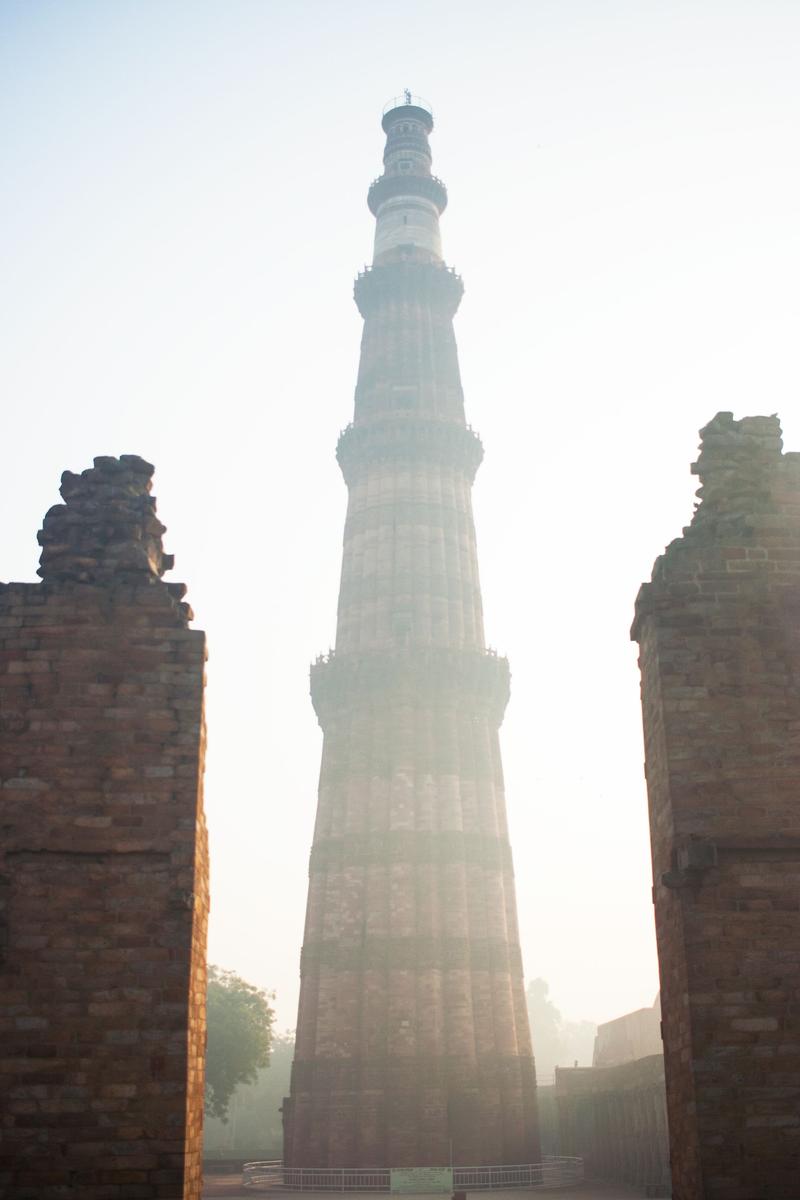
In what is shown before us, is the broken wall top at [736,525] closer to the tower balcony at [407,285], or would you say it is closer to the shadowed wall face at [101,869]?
the shadowed wall face at [101,869]

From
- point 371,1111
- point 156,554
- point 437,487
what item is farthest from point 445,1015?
point 156,554

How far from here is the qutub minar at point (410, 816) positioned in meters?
27.7

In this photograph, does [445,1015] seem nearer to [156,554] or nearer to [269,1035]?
[269,1035]

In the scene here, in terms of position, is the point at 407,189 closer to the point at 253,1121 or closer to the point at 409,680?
the point at 409,680

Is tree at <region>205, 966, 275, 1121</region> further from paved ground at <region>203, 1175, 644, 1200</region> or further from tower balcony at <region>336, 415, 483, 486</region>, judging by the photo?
tower balcony at <region>336, 415, 483, 486</region>

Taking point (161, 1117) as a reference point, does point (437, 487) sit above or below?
above

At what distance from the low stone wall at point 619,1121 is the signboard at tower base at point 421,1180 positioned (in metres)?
3.74

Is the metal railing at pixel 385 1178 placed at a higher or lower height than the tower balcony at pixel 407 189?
lower

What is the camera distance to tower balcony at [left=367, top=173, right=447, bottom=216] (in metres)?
38.9

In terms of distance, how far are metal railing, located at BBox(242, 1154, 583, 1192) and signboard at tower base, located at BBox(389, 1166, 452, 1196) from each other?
1546mm

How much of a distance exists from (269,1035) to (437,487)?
1866 cm

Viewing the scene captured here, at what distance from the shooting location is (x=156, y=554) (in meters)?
8.98

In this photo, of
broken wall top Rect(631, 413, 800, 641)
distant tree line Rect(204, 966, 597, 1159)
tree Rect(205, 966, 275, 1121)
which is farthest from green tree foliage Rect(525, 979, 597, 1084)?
broken wall top Rect(631, 413, 800, 641)

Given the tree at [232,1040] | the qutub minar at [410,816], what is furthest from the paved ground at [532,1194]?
the tree at [232,1040]
